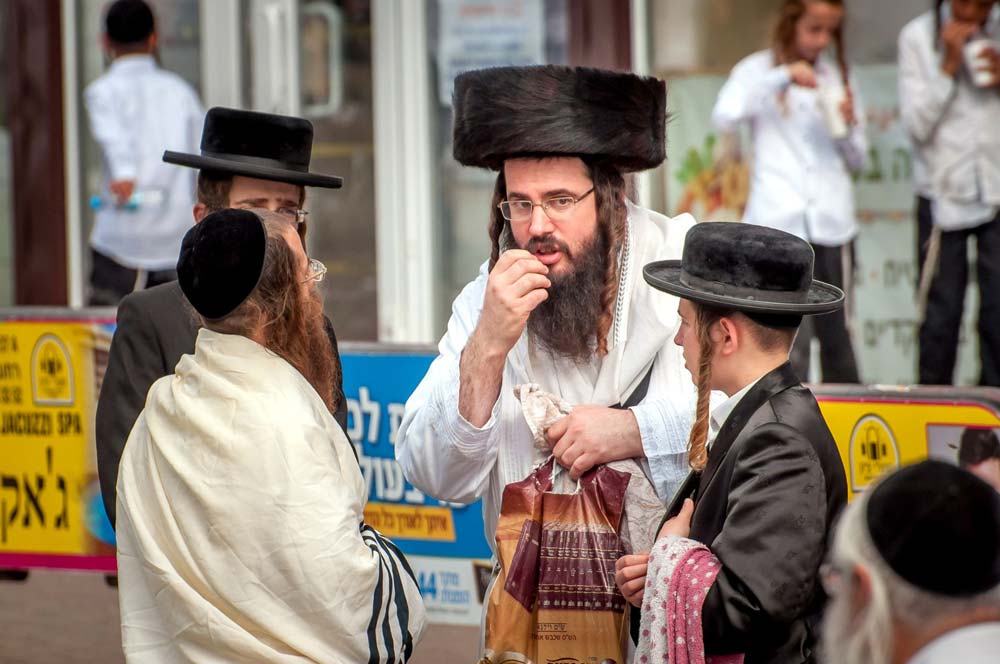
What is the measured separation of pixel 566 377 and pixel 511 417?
18 centimetres

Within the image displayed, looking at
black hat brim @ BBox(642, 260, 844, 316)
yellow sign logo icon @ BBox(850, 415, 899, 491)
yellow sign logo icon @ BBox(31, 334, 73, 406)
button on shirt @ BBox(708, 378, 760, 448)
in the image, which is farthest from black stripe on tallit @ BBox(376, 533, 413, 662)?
yellow sign logo icon @ BBox(31, 334, 73, 406)

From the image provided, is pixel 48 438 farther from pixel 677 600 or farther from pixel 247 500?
pixel 677 600

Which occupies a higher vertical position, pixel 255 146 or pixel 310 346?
pixel 255 146

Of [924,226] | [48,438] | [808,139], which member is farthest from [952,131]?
[48,438]

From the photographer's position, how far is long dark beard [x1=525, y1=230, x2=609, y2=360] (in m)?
3.51

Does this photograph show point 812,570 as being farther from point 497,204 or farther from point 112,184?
point 112,184

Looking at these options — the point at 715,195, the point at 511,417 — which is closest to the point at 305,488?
the point at 511,417

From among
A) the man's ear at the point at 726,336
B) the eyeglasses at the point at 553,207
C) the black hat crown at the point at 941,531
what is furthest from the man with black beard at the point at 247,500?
the black hat crown at the point at 941,531

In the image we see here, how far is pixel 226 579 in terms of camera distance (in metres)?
2.87

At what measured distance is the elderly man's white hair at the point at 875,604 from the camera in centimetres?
193

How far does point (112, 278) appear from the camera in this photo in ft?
28.1

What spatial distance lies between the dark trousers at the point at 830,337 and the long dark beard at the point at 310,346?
4.27 meters

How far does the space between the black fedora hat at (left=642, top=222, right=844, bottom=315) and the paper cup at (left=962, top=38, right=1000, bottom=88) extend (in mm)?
4074

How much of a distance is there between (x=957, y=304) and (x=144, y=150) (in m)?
4.66
